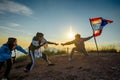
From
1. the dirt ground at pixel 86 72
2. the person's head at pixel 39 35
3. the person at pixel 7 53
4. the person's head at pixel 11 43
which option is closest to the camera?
the dirt ground at pixel 86 72

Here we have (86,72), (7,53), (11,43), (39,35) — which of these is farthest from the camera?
(39,35)

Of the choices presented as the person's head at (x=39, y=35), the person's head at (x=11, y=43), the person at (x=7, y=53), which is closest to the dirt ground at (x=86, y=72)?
the person at (x=7, y=53)

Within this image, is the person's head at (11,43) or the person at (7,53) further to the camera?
the person's head at (11,43)

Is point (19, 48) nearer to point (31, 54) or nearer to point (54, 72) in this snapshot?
point (31, 54)

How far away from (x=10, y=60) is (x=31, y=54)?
1.40 metres

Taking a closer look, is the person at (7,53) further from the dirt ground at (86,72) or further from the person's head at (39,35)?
the person's head at (39,35)

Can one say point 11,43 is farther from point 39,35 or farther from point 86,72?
point 86,72

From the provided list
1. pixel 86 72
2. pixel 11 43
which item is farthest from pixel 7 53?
pixel 86 72

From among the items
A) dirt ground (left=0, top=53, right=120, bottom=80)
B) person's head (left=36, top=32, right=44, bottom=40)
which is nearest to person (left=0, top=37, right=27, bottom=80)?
dirt ground (left=0, top=53, right=120, bottom=80)

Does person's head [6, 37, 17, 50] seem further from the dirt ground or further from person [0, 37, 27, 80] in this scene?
the dirt ground

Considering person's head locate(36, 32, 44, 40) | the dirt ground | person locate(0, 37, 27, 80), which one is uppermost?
person's head locate(36, 32, 44, 40)

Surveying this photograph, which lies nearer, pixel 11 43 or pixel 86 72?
pixel 86 72

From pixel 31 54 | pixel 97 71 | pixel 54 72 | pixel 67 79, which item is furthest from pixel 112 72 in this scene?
pixel 31 54

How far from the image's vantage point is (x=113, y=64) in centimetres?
960
